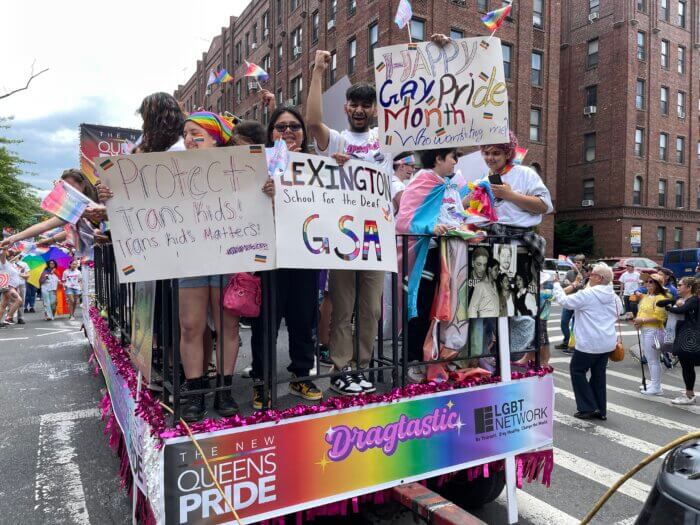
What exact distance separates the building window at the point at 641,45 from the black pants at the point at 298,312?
35.9 meters

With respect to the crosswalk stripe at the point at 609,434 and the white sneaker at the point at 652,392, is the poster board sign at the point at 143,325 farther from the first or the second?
the white sneaker at the point at 652,392

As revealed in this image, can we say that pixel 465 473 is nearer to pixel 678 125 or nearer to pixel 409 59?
Answer: pixel 409 59

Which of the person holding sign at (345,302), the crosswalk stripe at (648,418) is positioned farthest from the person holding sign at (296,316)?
the crosswalk stripe at (648,418)

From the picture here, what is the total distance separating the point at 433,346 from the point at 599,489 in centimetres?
232

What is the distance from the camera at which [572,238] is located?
3238cm

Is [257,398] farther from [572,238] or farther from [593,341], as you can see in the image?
[572,238]

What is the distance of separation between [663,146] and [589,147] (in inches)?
191

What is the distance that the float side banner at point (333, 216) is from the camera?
2.53 meters

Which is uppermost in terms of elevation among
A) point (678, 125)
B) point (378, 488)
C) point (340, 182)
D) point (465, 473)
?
point (678, 125)

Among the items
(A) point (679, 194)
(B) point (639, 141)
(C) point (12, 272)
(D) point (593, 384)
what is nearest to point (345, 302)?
(D) point (593, 384)

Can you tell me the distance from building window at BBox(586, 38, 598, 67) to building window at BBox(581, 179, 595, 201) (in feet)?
24.2

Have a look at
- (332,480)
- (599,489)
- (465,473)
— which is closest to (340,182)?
(332,480)

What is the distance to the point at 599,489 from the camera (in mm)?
4332

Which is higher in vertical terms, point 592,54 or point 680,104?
point 592,54
